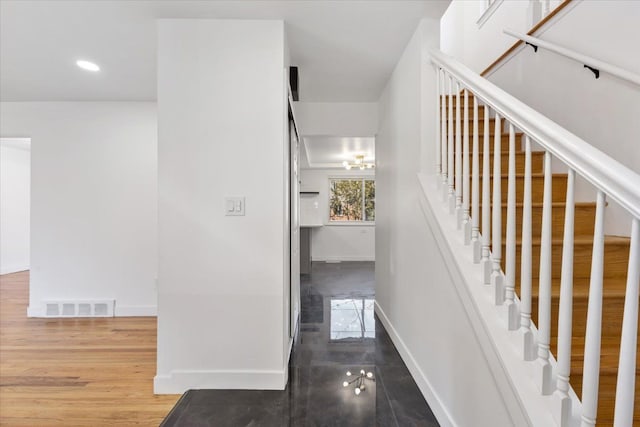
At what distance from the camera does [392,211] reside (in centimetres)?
284

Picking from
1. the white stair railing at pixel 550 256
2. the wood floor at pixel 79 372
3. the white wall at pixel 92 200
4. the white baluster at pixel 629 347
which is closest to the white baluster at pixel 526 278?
the white stair railing at pixel 550 256

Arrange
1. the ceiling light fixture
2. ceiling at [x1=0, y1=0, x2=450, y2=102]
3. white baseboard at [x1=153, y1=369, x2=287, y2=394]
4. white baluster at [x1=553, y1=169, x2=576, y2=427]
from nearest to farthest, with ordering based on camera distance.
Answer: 1. white baluster at [x1=553, y1=169, x2=576, y2=427]
2. ceiling at [x1=0, y1=0, x2=450, y2=102]
3. white baseboard at [x1=153, y1=369, x2=287, y2=394]
4. the ceiling light fixture

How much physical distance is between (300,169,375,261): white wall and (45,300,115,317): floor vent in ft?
15.2

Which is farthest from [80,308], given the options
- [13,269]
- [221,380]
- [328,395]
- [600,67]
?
[600,67]

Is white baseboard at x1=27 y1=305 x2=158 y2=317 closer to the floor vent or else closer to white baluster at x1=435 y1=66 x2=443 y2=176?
the floor vent

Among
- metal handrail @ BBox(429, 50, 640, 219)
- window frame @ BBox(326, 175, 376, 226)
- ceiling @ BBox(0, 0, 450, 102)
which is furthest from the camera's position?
window frame @ BBox(326, 175, 376, 226)

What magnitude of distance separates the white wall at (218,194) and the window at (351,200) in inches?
227

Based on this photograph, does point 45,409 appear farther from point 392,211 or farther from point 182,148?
point 392,211

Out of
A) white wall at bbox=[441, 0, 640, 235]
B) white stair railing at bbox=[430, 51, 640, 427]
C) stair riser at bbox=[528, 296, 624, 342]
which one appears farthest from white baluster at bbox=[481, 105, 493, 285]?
white wall at bbox=[441, 0, 640, 235]

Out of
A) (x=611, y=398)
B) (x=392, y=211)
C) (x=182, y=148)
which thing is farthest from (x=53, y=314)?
(x=611, y=398)

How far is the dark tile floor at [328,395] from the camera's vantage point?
1.75 meters

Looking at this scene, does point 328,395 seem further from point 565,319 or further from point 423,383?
point 565,319

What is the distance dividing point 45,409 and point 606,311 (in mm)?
2950

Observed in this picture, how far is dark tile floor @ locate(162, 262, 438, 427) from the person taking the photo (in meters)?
1.75
